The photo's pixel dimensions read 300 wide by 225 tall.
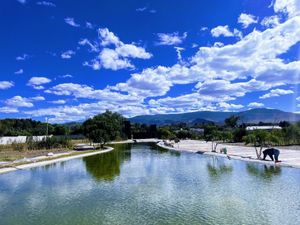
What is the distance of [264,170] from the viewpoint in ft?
66.8

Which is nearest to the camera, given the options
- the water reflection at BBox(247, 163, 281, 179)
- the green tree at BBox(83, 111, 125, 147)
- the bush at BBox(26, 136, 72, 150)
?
the water reflection at BBox(247, 163, 281, 179)

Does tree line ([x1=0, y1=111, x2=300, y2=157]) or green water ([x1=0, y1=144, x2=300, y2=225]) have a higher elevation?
tree line ([x1=0, y1=111, x2=300, y2=157])

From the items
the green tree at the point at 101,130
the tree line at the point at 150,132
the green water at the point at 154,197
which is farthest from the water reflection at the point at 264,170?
the green tree at the point at 101,130

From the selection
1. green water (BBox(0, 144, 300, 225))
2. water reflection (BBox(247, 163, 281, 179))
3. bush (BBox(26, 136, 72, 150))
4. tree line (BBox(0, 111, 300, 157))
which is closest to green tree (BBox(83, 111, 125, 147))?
tree line (BBox(0, 111, 300, 157))

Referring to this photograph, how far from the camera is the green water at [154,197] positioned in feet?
35.4

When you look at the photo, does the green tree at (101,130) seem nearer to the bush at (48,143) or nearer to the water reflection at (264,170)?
the bush at (48,143)

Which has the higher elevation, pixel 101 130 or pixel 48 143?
pixel 101 130

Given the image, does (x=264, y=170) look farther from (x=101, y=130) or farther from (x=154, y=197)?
(x=101, y=130)

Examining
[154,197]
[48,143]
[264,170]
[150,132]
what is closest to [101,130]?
[48,143]

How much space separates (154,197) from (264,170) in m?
9.71

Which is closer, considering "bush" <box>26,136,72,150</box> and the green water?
the green water

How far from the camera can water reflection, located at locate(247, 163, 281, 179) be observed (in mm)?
18589

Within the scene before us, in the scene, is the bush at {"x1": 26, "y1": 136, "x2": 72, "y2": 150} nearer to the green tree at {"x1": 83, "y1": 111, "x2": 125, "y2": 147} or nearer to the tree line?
the green tree at {"x1": 83, "y1": 111, "x2": 125, "y2": 147}

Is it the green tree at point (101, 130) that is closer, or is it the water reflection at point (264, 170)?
the water reflection at point (264, 170)
